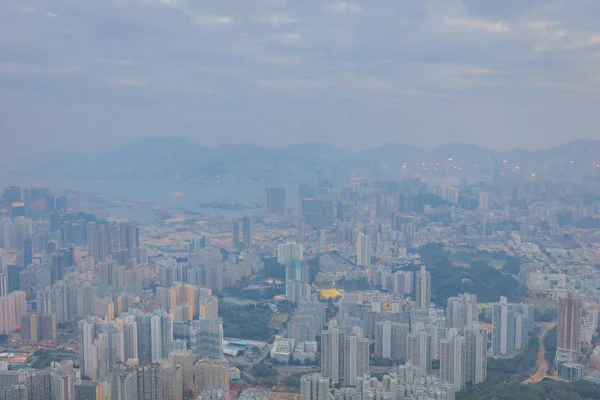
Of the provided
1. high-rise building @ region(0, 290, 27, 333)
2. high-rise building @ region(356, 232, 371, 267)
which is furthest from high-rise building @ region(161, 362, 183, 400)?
high-rise building @ region(356, 232, 371, 267)

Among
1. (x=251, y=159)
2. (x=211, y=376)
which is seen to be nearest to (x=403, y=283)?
(x=211, y=376)

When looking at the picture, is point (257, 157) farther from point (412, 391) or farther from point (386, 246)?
point (412, 391)

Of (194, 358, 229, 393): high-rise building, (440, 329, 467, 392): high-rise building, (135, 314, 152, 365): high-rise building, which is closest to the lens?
(194, 358, 229, 393): high-rise building

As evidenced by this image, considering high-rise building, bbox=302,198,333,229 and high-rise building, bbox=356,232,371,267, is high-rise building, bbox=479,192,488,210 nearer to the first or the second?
high-rise building, bbox=302,198,333,229

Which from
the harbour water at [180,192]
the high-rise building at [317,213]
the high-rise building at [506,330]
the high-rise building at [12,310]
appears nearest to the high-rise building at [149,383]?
the high-rise building at [12,310]

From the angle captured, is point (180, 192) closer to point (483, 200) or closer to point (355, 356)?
point (483, 200)

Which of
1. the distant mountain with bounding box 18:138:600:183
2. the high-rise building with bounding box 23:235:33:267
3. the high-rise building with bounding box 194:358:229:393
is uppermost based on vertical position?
the distant mountain with bounding box 18:138:600:183

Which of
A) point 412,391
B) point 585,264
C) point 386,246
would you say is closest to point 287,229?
point 386,246
